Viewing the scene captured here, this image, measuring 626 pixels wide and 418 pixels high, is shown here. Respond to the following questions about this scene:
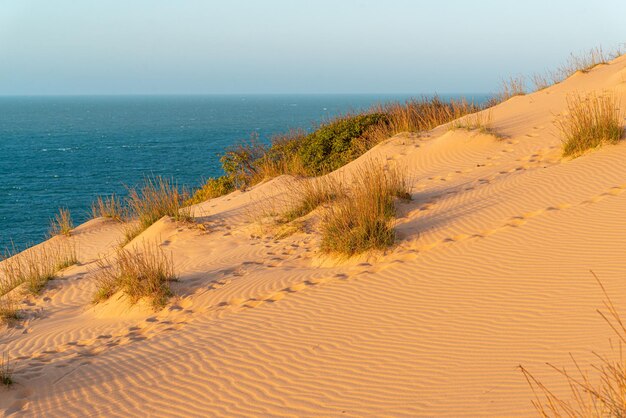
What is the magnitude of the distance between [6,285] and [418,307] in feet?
24.3

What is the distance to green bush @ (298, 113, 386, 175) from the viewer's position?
647 inches

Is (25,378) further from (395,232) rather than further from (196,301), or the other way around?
(395,232)

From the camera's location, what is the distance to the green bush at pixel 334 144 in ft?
53.9

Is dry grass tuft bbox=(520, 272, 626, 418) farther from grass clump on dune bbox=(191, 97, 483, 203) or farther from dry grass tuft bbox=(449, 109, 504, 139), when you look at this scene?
grass clump on dune bbox=(191, 97, 483, 203)

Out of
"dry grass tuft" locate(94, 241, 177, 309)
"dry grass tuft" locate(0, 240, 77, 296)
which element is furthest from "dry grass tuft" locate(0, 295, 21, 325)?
"dry grass tuft" locate(94, 241, 177, 309)

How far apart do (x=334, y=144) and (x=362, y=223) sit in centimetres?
920

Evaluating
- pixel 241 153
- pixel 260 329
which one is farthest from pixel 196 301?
pixel 241 153

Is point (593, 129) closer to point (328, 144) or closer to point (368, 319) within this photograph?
point (368, 319)

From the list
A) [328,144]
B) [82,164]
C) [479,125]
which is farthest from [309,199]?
[82,164]

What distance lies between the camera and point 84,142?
211 feet

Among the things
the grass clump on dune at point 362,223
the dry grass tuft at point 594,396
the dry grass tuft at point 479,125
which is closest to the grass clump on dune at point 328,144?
the dry grass tuft at point 479,125

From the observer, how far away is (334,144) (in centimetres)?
1703

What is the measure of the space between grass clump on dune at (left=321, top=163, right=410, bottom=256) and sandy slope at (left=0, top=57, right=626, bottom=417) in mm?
253

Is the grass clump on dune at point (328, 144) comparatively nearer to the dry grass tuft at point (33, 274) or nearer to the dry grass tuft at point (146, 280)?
the dry grass tuft at point (33, 274)
